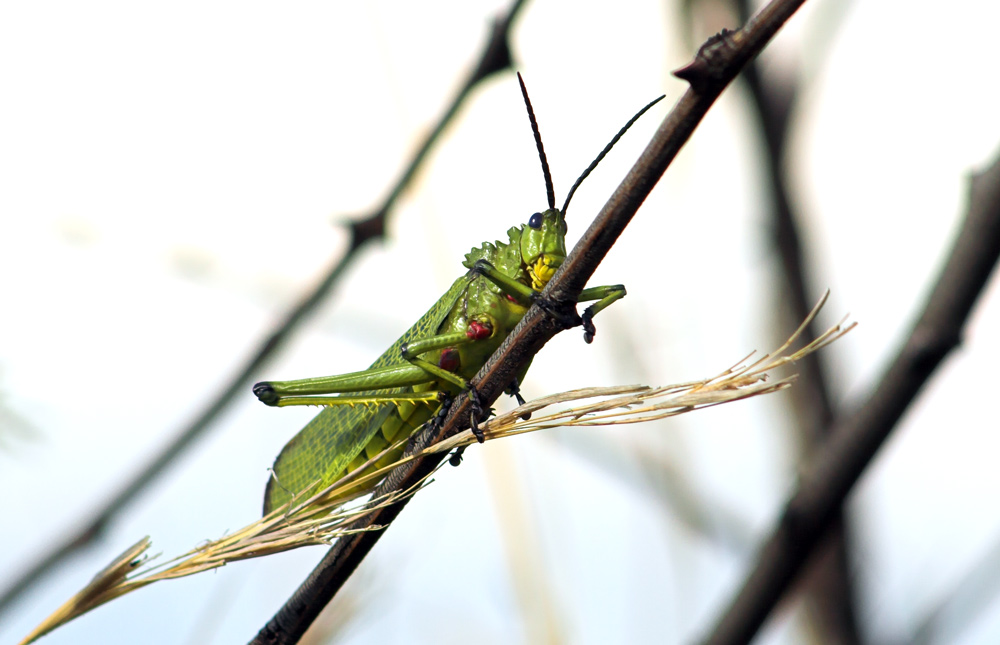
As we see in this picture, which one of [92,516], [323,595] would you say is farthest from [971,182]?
[92,516]

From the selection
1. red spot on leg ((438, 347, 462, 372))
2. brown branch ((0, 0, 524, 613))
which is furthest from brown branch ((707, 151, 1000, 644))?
brown branch ((0, 0, 524, 613))

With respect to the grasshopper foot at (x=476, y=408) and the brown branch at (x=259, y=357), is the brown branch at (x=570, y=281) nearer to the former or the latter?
A: the grasshopper foot at (x=476, y=408)

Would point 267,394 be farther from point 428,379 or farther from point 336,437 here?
point 428,379

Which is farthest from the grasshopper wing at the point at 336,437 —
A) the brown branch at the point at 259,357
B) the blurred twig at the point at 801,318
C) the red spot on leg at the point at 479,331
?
the blurred twig at the point at 801,318

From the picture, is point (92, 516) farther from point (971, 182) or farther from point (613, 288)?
point (971, 182)

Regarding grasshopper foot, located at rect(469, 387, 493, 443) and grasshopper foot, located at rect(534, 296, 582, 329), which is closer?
grasshopper foot, located at rect(534, 296, 582, 329)

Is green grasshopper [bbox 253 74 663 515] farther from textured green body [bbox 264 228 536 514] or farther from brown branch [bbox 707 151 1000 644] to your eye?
brown branch [bbox 707 151 1000 644]
